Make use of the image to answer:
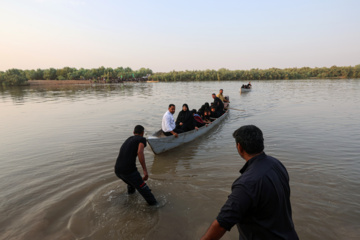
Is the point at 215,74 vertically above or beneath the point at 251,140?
above

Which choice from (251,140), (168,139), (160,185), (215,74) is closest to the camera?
(251,140)

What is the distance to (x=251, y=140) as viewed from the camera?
5.81 feet

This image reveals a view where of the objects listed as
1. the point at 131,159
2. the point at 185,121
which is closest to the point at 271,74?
the point at 185,121

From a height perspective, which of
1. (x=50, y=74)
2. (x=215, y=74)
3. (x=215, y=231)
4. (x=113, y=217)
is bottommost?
(x=113, y=217)

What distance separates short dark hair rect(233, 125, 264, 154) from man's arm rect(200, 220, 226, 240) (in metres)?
0.67

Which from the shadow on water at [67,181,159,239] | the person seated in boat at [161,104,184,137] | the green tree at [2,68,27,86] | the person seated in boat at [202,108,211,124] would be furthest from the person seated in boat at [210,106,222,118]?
the green tree at [2,68,27,86]

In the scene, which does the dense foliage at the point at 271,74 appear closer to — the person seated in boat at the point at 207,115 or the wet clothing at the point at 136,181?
the person seated in boat at the point at 207,115

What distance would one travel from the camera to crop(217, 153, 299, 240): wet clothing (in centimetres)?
157

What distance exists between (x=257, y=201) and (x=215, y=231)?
1.40 ft

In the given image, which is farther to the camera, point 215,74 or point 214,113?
point 215,74

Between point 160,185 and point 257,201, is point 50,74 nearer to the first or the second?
point 160,185

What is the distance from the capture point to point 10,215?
4.36 meters

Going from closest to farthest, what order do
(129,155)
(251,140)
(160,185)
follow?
(251,140) → (129,155) → (160,185)

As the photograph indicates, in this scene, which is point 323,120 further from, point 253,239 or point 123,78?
point 123,78
